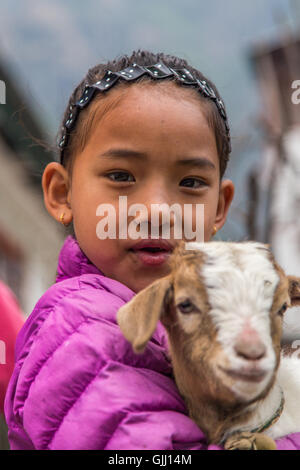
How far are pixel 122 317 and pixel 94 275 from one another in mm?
443

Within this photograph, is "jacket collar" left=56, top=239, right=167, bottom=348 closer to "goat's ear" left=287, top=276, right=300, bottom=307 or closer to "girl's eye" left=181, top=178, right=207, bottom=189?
"girl's eye" left=181, top=178, right=207, bottom=189

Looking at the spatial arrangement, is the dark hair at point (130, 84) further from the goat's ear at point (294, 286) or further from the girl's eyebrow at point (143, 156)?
the goat's ear at point (294, 286)

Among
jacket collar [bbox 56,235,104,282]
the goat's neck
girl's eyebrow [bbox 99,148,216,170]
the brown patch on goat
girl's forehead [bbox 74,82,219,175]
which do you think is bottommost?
the goat's neck

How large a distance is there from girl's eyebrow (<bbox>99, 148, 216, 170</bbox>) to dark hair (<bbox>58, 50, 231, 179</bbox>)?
0.17m

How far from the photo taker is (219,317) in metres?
1.35

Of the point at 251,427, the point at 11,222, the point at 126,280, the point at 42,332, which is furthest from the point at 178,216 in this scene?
the point at 11,222

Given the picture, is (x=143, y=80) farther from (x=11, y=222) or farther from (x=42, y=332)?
(x=11, y=222)

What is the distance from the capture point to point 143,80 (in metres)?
1.93

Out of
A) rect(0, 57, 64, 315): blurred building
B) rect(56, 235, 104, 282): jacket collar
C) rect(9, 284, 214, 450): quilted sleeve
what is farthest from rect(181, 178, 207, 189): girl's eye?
rect(0, 57, 64, 315): blurred building

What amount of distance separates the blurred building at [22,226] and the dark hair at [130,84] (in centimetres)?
688

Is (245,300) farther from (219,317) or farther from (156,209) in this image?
(156,209)

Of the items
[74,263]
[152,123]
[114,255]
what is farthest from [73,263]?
[152,123]

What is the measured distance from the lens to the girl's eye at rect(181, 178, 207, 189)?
1904 mm
